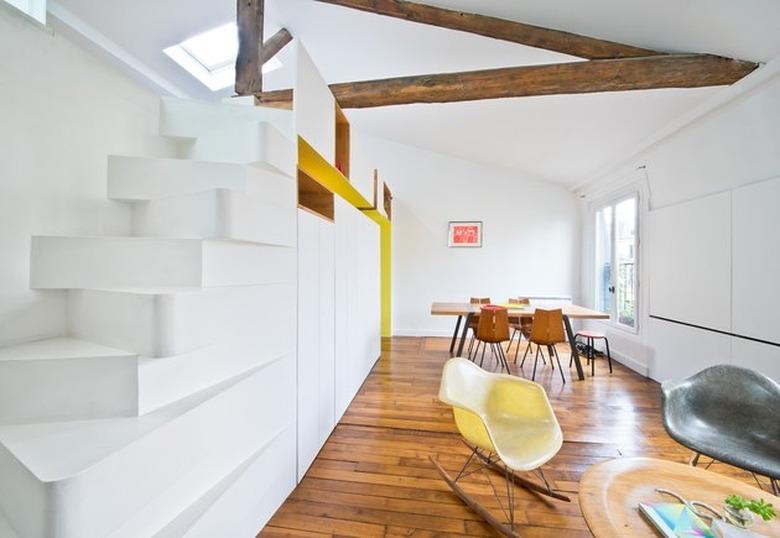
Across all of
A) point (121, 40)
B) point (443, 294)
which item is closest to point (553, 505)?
point (443, 294)

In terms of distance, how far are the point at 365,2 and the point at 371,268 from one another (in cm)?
254

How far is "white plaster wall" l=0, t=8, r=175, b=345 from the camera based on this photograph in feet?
3.87

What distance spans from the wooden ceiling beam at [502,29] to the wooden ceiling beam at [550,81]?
0.12 meters

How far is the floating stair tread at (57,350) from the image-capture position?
1.01 metres

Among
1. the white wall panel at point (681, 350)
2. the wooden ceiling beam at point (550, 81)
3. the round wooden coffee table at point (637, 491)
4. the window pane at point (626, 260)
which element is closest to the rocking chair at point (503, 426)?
the round wooden coffee table at point (637, 491)

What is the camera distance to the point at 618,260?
4.32 metres

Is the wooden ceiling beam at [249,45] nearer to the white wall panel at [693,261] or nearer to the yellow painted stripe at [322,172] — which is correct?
the yellow painted stripe at [322,172]

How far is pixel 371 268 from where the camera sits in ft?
12.8

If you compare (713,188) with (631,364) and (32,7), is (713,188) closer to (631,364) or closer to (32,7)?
(631,364)

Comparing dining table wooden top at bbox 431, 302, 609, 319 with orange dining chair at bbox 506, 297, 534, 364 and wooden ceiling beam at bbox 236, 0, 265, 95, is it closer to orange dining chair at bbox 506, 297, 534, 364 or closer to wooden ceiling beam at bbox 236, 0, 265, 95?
orange dining chair at bbox 506, 297, 534, 364

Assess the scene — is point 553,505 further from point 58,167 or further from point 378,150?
point 378,150

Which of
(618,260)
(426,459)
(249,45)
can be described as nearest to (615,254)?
(618,260)

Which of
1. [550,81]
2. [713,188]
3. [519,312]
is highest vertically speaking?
[550,81]

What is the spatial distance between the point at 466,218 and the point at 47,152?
5.14 m
